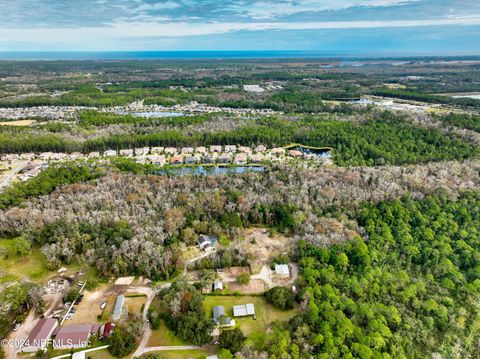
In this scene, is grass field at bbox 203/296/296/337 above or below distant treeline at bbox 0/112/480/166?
below

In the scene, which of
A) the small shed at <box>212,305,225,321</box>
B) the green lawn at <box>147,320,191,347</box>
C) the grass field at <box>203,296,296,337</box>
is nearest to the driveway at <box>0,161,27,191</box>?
the green lawn at <box>147,320,191,347</box>

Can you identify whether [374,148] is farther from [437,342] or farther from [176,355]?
[176,355]

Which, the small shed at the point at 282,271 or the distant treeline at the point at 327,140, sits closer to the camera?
the small shed at the point at 282,271

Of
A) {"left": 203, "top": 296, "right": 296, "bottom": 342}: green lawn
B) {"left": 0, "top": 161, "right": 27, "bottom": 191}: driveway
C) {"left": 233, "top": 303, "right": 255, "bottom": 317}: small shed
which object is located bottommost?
{"left": 203, "top": 296, "right": 296, "bottom": 342}: green lawn

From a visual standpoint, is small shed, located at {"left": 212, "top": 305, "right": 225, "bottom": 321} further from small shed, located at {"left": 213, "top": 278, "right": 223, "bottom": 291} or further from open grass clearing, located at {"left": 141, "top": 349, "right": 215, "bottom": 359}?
open grass clearing, located at {"left": 141, "top": 349, "right": 215, "bottom": 359}

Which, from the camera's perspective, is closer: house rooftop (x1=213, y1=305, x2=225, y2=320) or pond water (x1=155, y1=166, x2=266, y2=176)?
house rooftop (x1=213, y1=305, x2=225, y2=320)

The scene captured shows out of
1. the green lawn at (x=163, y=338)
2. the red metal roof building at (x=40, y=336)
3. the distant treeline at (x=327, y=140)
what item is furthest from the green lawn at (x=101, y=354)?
the distant treeline at (x=327, y=140)

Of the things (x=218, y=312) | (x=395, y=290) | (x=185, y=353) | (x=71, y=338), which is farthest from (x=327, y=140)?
(x=71, y=338)

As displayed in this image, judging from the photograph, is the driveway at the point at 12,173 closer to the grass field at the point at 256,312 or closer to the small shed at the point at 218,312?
the grass field at the point at 256,312

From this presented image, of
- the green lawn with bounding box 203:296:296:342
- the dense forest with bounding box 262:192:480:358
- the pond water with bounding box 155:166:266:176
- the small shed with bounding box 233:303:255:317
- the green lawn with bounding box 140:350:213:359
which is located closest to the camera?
the dense forest with bounding box 262:192:480:358
